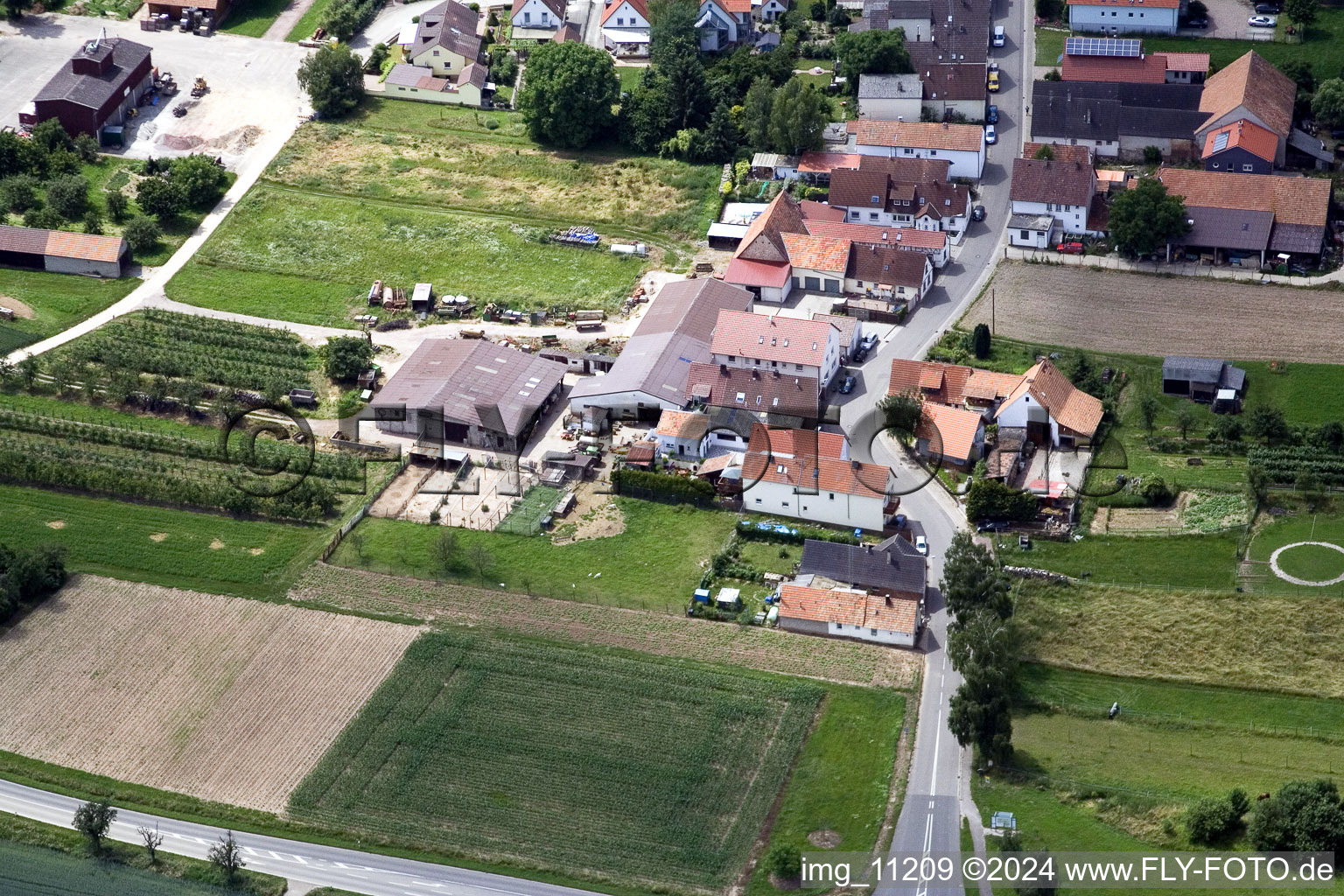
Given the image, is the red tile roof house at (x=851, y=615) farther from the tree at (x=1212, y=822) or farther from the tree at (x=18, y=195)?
the tree at (x=18, y=195)

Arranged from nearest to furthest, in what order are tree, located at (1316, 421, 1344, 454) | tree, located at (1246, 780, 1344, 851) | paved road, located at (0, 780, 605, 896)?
tree, located at (1246, 780, 1344, 851), paved road, located at (0, 780, 605, 896), tree, located at (1316, 421, 1344, 454)

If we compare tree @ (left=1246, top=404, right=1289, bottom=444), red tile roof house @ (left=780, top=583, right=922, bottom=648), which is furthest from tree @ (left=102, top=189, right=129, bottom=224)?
tree @ (left=1246, top=404, right=1289, bottom=444)

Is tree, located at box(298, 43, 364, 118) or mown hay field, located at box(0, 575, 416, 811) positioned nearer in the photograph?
mown hay field, located at box(0, 575, 416, 811)

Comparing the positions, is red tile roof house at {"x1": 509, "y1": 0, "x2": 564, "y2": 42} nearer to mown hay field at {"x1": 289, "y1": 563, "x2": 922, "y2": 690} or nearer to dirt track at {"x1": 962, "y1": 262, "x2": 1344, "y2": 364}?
dirt track at {"x1": 962, "y1": 262, "x2": 1344, "y2": 364}

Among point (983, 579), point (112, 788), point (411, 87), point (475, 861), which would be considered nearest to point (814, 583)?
point (983, 579)

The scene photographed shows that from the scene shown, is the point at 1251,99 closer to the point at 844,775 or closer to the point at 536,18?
the point at 536,18

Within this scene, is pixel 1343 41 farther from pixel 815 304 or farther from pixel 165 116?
pixel 165 116

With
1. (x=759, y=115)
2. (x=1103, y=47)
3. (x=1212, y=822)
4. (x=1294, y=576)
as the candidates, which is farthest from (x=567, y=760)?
(x=1103, y=47)
